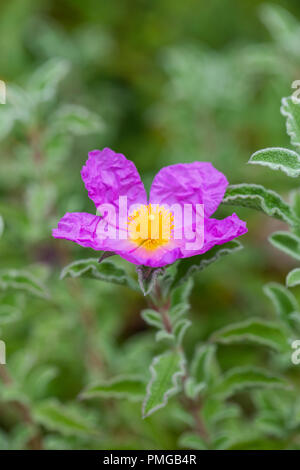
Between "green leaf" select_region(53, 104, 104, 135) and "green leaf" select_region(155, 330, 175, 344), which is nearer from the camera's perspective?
"green leaf" select_region(155, 330, 175, 344)

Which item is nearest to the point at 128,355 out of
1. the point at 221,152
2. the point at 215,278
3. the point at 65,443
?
the point at 65,443

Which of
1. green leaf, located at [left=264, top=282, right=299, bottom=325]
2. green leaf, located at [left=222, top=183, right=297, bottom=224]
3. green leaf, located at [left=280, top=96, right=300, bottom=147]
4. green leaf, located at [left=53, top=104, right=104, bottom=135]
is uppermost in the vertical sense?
green leaf, located at [left=53, top=104, right=104, bottom=135]

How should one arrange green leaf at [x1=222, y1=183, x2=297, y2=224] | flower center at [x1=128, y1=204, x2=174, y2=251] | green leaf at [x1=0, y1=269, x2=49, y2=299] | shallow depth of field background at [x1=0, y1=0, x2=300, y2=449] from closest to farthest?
green leaf at [x1=222, y1=183, x2=297, y2=224] → flower center at [x1=128, y1=204, x2=174, y2=251] → green leaf at [x1=0, y1=269, x2=49, y2=299] → shallow depth of field background at [x1=0, y1=0, x2=300, y2=449]

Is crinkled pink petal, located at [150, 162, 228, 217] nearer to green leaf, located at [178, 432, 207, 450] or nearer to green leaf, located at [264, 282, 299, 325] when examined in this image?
green leaf, located at [264, 282, 299, 325]

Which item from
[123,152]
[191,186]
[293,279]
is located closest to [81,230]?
[191,186]

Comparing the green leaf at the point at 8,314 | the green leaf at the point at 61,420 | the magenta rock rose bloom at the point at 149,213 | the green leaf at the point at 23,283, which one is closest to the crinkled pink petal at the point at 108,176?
the magenta rock rose bloom at the point at 149,213

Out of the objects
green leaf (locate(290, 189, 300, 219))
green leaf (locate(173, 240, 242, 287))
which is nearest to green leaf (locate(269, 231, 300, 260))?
green leaf (locate(290, 189, 300, 219))

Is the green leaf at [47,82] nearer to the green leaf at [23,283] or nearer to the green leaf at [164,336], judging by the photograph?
the green leaf at [23,283]

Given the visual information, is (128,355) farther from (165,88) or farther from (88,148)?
→ (165,88)
